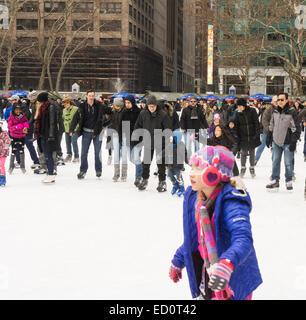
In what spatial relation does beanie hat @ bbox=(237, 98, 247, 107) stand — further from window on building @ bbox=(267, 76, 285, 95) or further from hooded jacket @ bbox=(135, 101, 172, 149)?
window on building @ bbox=(267, 76, 285, 95)

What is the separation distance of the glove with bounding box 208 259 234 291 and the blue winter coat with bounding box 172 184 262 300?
29 mm

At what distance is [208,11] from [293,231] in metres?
27.9

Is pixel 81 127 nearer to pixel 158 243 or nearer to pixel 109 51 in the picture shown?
pixel 158 243

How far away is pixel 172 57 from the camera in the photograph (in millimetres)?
108375

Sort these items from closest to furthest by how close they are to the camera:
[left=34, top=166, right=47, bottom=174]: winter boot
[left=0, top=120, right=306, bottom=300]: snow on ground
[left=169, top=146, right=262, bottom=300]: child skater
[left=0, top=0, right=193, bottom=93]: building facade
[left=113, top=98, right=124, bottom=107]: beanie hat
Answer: [left=169, top=146, right=262, bottom=300]: child skater → [left=0, top=120, right=306, bottom=300]: snow on ground → [left=113, top=98, right=124, bottom=107]: beanie hat → [left=34, top=166, right=47, bottom=174]: winter boot → [left=0, top=0, right=193, bottom=93]: building facade

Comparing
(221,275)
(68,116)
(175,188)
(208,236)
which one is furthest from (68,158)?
(221,275)

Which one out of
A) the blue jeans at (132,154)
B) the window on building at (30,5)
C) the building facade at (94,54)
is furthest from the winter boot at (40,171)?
the building facade at (94,54)

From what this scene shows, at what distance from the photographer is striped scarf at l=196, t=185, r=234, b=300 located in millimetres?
2471

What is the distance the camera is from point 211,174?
2.47 metres

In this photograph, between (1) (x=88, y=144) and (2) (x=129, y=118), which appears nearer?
(2) (x=129, y=118)

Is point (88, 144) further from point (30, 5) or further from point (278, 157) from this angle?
point (30, 5)

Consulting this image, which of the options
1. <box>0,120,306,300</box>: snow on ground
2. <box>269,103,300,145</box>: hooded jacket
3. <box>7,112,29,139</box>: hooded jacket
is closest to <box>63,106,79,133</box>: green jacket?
<box>7,112,29,139</box>: hooded jacket

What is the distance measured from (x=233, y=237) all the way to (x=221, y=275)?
0.19 meters

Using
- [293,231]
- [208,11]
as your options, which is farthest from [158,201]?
[208,11]
